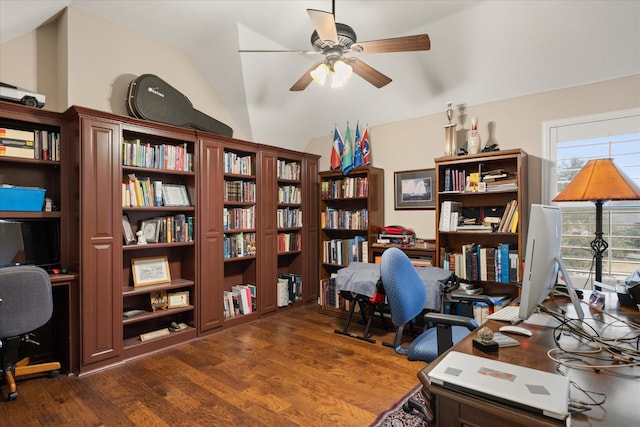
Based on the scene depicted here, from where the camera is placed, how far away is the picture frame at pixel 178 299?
348cm

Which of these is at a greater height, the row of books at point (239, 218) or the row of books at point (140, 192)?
the row of books at point (140, 192)

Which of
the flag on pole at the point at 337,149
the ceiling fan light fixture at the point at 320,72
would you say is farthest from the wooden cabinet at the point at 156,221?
the ceiling fan light fixture at the point at 320,72

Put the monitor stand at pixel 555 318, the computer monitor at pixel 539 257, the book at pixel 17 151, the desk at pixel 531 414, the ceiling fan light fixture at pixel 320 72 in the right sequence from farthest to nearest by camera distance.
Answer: the book at pixel 17 151 < the ceiling fan light fixture at pixel 320 72 < the monitor stand at pixel 555 318 < the computer monitor at pixel 539 257 < the desk at pixel 531 414

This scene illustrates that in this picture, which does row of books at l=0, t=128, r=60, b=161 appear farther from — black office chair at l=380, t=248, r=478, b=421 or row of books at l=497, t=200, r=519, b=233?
row of books at l=497, t=200, r=519, b=233

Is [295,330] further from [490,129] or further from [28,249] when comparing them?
[490,129]

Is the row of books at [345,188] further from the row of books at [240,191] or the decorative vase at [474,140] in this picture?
Result: the decorative vase at [474,140]

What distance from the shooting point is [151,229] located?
3.33m

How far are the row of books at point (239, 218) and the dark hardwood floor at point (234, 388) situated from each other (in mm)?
1266

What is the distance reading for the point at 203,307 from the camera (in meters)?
3.59

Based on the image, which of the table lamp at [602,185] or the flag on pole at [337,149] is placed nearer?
the table lamp at [602,185]

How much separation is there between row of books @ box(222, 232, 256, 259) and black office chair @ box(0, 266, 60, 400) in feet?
5.44

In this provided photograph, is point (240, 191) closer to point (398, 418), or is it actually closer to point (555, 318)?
point (398, 418)

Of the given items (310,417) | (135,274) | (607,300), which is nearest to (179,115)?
(135,274)

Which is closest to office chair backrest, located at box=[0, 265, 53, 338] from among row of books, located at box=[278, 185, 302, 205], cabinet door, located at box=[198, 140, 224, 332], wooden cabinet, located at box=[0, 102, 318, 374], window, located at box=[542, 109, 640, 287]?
wooden cabinet, located at box=[0, 102, 318, 374]
